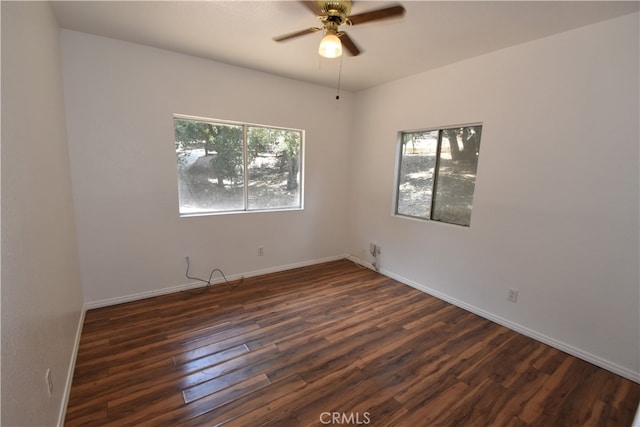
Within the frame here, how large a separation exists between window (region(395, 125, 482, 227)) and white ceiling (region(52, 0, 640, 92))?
→ 0.81 m

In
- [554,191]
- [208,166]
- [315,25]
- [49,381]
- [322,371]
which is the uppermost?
[315,25]

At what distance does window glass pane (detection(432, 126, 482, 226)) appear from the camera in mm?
2896

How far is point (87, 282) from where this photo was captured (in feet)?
8.71

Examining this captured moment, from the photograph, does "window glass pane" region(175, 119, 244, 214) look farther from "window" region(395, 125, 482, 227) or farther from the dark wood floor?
"window" region(395, 125, 482, 227)

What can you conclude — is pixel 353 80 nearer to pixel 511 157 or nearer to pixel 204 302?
pixel 511 157

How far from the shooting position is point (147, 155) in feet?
9.13

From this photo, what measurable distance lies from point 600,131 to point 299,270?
3.38 meters

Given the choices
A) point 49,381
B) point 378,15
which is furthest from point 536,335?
point 49,381

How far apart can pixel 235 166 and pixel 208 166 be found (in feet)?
1.05

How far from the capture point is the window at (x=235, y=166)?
3.10 m

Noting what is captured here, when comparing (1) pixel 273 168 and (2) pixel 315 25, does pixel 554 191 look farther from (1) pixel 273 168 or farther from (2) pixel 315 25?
(1) pixel 273 168

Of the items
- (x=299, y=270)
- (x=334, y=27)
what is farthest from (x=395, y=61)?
(x=299, y=270)

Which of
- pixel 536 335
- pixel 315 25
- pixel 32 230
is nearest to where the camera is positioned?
pixel 32 230

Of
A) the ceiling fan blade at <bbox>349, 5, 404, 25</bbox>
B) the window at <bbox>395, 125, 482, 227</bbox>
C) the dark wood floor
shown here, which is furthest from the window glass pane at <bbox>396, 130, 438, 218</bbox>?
the ceiling fan blade at <bbox>349, 5, 404, 25</bbox>
